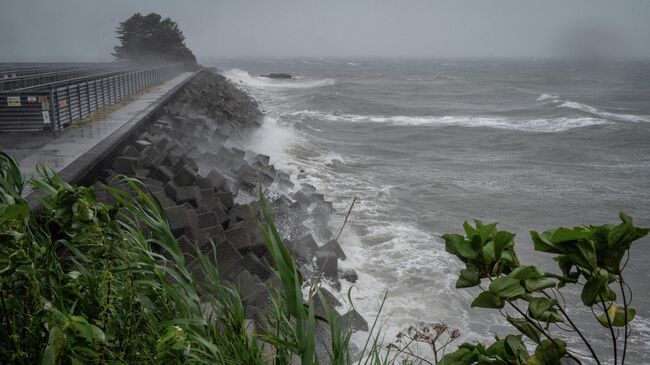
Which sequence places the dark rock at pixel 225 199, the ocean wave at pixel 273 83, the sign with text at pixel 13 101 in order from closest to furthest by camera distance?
1. the dark rock at pixel 225 199
2. the sign with text at pixel 13 101
3. the ocean wave at pixel 273 83

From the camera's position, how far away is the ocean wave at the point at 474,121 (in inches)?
916

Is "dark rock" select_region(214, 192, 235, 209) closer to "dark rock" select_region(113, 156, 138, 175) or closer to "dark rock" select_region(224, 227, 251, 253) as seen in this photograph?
"dark rock" select_region(113, 156, 138, 175)

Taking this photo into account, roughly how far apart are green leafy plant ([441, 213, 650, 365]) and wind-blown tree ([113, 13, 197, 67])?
166ft

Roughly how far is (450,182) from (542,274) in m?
11.7

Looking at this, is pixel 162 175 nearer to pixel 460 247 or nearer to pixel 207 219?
pixel 207 219

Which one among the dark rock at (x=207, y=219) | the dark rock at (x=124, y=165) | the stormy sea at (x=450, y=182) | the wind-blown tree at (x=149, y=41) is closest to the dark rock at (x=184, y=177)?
the dark rock at (x=124, y=165)

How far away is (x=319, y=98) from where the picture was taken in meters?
33.9

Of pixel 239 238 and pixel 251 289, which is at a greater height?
pixel 239 238

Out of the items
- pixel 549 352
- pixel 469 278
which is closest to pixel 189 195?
pixel 469 278

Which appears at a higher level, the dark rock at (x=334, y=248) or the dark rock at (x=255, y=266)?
the dark rock at (x=255, y=266)

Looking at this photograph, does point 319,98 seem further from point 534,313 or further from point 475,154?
point 534,313

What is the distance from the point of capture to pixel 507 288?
1.14m

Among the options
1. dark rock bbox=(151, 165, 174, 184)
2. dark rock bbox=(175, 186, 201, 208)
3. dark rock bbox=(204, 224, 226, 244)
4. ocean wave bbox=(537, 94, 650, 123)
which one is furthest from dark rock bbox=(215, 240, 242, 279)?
ocean wave bbox=(537, 94, 650, 123)

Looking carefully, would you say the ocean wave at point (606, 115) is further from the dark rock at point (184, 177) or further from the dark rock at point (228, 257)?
the dark rock at point (228, 257)
